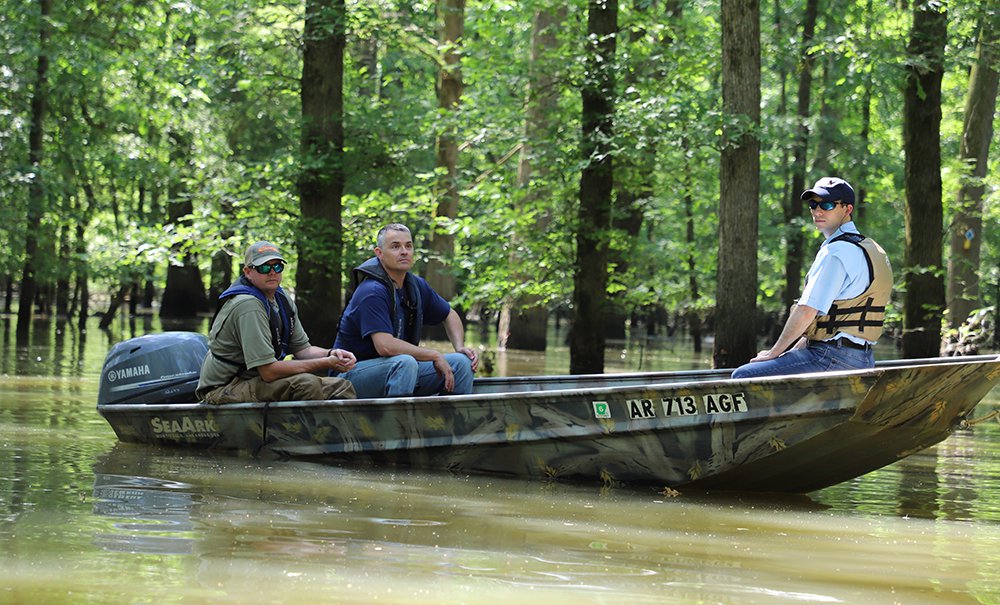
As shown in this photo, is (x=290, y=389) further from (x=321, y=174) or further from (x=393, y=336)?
(x=321, y=174)

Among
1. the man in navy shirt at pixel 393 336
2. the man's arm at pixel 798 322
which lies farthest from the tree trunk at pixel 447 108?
the man's arm at pixel 798 322

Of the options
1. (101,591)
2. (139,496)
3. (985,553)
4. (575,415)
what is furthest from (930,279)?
(101,591)

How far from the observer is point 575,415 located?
7.66 metres

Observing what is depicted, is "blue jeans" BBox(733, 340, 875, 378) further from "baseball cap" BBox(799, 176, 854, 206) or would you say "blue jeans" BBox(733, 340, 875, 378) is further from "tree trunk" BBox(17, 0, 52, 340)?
"tree trunk" BBox(17, 0, 52, 340)

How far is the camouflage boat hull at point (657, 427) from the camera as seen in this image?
23.1ft

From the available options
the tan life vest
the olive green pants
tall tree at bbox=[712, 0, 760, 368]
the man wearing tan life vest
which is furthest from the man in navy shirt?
tall tree at bbox=[712, 0, 760, 368]

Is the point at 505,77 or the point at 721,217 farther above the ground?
the point at 505,77

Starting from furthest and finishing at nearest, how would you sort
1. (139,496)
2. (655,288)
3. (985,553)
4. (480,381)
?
(655,288), (480,381), (139,496), (985,553)

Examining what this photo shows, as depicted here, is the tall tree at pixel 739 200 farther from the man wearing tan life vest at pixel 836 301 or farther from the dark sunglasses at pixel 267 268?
the dark sunglasses at pixel 267 268

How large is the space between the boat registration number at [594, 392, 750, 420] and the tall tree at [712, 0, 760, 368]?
5.29 meters

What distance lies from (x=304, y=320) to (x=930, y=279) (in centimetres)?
785

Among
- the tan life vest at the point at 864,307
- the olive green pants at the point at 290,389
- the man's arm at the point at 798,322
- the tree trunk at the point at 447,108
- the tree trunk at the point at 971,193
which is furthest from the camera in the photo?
the tree trunk at the point at 447,108

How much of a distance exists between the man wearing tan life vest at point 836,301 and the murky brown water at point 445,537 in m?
0.86

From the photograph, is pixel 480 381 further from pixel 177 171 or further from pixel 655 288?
pixel 177 171
